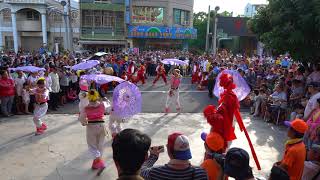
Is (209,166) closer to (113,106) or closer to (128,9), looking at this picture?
(113,106)

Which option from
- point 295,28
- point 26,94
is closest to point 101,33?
point 26,94

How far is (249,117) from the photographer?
11.7 m

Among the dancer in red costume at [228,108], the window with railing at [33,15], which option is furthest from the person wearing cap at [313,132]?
the window with railing at [33,15]

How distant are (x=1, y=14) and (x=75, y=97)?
3416 cm

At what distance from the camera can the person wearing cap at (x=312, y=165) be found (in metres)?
4.77

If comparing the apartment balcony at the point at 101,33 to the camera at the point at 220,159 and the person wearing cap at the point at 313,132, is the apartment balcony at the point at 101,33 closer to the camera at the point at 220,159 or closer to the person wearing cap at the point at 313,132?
the person wearing cap at the point at 313,132

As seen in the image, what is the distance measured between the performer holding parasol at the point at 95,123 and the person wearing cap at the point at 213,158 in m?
3.12

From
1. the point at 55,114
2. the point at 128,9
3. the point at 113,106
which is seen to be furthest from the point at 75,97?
the point at 128,9

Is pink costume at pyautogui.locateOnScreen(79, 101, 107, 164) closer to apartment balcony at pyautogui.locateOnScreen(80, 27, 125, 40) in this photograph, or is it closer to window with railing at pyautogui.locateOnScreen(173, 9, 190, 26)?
apartment balcony at pyautogui.locateOnScreen(80, 27, 125, 40)

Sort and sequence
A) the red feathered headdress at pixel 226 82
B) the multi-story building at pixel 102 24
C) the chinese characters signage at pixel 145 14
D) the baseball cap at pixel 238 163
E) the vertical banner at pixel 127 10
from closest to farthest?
the baseball cap at pixel 238 163, the red feathered headdress at pixel 226 82, the vertical banner at pixel 127 10, the chinese characters signage at pixel 145 14, the multi-story building at pixel 102 24

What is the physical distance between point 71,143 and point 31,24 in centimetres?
3768

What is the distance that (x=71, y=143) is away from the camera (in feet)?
28.1

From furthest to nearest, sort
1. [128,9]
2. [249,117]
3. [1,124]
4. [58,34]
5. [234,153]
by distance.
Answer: [58,34] → [128,9] → [249,117] → [1,124] → [234,153]

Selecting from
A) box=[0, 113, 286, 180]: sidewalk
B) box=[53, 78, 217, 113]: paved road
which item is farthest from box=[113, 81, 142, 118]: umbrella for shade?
box=[53, 78, 217, 113]: paved road
